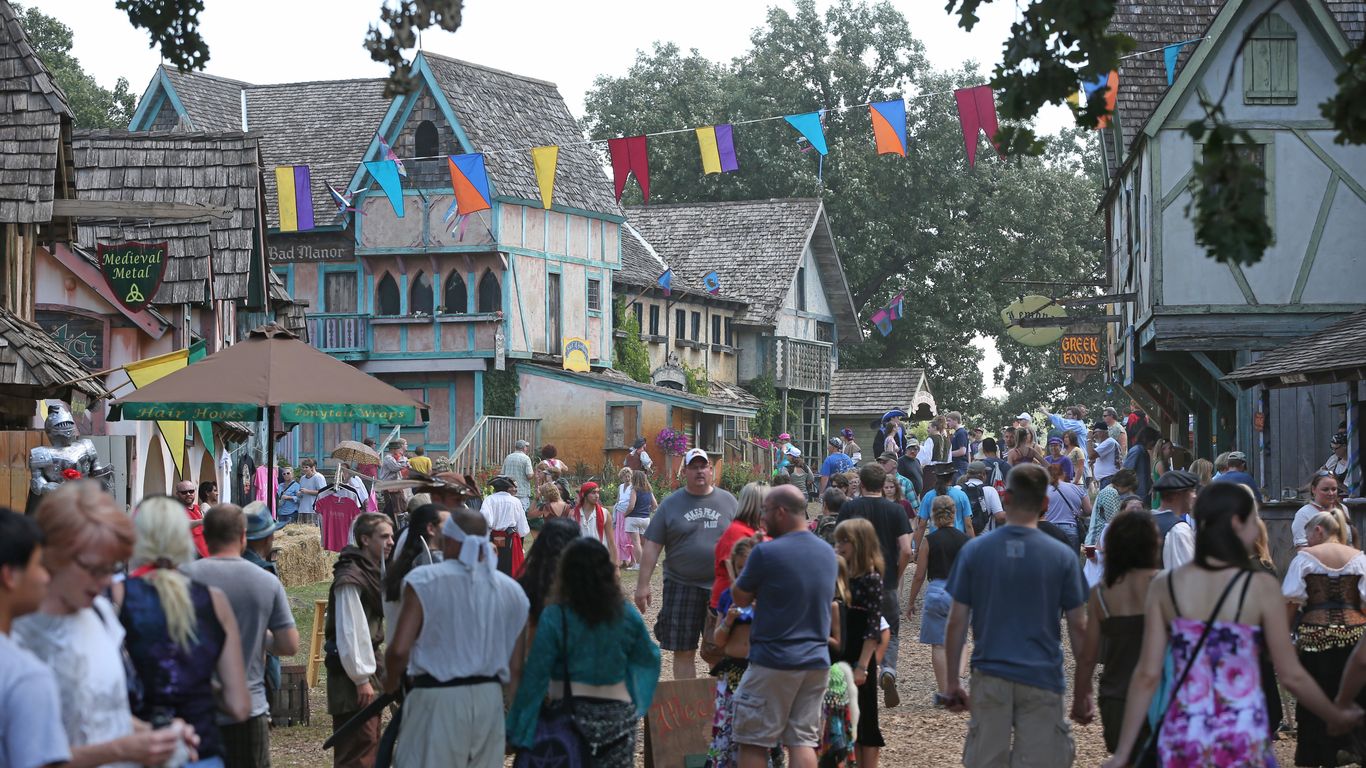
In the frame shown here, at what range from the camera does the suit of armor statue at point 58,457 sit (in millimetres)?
14312

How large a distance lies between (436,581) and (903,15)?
63.1 m

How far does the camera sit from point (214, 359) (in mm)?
13344

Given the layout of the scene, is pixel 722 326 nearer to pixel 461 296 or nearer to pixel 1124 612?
pixel 461 296

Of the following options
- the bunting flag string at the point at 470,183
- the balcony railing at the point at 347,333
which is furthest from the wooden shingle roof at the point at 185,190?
the balcony railing at the point at 347,333

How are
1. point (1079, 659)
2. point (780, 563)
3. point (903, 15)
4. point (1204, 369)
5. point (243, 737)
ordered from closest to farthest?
point (243, 737)
point (1079, 659)
point (780, 563)
point (1204, 369)
point (903, 15)

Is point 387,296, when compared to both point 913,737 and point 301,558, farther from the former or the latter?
point 913,737

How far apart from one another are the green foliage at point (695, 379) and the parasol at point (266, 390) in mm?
37135

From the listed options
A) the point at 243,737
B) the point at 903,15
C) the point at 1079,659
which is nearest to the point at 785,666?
the point at 1079,659

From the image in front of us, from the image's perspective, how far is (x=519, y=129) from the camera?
43156 mm

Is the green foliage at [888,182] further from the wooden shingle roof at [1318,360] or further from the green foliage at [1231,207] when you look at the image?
the green foliage at [1231,207]

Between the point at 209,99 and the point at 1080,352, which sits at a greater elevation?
the point at 209,99

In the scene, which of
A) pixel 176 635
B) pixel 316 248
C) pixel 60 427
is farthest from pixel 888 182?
pixel 176 635

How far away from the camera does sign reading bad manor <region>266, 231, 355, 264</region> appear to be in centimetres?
4188

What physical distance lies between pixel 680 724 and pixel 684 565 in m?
1.50
